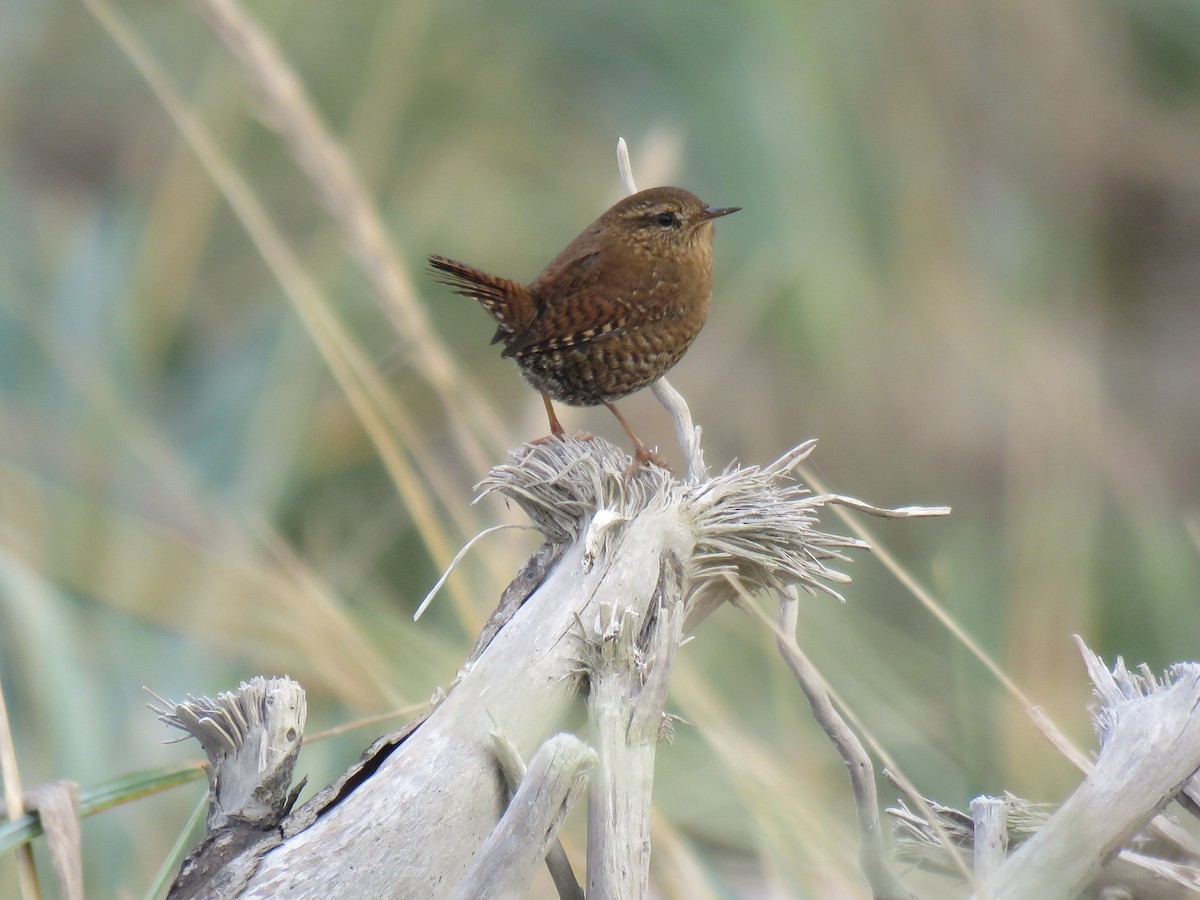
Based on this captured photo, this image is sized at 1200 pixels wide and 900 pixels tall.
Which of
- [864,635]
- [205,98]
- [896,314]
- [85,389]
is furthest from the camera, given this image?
[896,314]

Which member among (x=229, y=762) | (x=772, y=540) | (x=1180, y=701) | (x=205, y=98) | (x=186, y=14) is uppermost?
(x=186, y=14)

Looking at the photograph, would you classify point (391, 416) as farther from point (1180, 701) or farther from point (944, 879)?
point (1180, 701)

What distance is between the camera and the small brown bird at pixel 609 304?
2008mm

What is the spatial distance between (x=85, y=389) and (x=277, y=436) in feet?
1.27

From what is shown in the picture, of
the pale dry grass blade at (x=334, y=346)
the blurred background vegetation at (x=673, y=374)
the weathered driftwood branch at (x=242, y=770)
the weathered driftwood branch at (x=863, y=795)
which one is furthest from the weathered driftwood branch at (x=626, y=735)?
the blurred background vegetation at (x=673, y=374)

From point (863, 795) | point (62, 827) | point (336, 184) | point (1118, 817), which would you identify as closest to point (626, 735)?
point (863, 795)

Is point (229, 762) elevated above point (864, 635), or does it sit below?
above

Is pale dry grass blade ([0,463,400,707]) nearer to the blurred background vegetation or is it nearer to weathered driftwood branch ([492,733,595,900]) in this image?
the blurred background vegetation

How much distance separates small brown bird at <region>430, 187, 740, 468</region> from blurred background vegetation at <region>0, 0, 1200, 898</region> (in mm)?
152

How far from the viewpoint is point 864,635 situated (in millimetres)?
2953

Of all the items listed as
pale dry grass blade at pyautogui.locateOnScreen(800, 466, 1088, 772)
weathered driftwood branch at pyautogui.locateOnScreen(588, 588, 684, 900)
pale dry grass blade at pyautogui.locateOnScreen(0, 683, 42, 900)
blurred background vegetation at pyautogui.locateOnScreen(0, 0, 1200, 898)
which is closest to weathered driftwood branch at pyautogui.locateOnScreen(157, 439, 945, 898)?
weathered driftwood branch at pyautogui.locateOnScreen(588, 588, 684, 900)

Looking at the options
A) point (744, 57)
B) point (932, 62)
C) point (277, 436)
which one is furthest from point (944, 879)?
point (932, 62)

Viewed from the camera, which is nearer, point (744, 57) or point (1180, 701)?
point (1180, 701)

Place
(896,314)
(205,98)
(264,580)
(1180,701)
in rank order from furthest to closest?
(896,314), (205,98), (264,580), (1180,701)
